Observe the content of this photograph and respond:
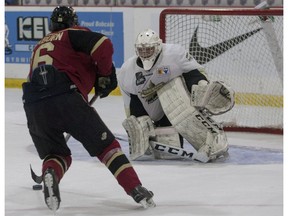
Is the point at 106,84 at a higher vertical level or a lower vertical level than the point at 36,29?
higher

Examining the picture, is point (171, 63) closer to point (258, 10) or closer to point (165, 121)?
point (165, 121)

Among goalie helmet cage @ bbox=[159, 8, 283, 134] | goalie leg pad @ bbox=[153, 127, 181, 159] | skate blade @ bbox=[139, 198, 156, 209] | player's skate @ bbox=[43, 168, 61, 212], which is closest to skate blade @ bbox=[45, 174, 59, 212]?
player's skate @ bbox=[43, 168, 61, 212]

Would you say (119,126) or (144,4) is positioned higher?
(144,4)

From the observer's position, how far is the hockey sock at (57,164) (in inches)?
154

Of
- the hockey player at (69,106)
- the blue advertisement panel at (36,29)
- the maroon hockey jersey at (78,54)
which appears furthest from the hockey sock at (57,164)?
the blue advertisement panel at (36,29)

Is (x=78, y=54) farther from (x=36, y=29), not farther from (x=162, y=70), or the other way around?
(x=36, y=29)

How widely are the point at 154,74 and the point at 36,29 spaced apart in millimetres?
3708

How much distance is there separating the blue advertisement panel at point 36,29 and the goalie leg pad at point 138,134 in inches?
121

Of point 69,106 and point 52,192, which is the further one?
point 69,106

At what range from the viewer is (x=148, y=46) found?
5102 mm

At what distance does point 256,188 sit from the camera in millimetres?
4406

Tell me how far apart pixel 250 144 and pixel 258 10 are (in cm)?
98

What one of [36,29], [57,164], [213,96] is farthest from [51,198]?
[36,29]
